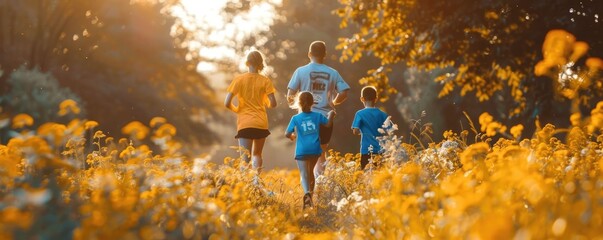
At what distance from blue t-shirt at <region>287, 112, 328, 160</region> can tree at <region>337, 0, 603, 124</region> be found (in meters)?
6.21

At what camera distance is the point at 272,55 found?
45.6 m

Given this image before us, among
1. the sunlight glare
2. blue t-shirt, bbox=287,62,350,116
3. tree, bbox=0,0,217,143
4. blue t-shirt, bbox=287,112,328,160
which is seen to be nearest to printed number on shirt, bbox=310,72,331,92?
blue t-shirt, bbox=287,62,350,116

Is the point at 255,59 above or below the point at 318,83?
above

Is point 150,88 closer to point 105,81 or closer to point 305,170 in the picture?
point 105,81

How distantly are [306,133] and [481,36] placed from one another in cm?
761

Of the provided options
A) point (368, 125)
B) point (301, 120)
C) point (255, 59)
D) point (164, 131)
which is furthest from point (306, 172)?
point (164, 131)

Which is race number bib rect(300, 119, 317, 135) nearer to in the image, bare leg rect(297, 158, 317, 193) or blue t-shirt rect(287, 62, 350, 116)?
bare leg rect(297, 158, 317, 193)

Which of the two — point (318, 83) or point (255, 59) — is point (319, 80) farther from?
point (255, 59)

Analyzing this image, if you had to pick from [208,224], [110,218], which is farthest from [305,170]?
[110,218]

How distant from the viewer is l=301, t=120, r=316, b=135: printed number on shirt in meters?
9.91

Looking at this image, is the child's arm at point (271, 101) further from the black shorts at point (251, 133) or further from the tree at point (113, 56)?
the tree at point (113, 56)

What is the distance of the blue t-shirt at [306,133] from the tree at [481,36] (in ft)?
20.4

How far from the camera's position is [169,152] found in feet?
16.8

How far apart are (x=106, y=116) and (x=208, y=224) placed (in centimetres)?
3260
